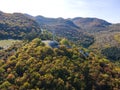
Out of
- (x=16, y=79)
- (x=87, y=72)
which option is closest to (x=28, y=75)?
(x=16, y=79)

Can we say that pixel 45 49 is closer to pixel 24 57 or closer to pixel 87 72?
pixel 24 57

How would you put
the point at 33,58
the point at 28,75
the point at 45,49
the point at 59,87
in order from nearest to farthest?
the point at 59,87, the point at 28,75, the point at 33,58, the point at 45,49

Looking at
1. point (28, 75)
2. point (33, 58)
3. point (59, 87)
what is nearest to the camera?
point (59, 87)

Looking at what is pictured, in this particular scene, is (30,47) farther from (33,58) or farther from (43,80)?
A: (43,80)

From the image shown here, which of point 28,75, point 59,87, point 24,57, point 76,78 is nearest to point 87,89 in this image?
point 76,78

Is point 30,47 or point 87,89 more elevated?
point 30,47

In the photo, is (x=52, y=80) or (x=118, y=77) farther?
(x=118, y=77)
